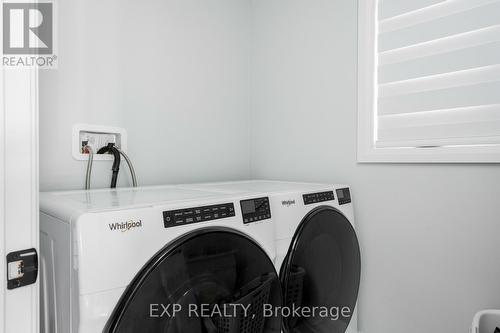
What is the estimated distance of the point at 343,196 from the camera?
137cm

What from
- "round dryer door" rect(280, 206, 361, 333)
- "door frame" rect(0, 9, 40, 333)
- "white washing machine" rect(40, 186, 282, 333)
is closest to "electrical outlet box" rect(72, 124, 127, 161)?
"white washing machine" rect(40, 186, 282, 333)

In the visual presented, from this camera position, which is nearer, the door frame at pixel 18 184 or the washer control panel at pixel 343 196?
the door frame at pixel 18 184

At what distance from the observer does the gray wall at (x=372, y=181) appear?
1.17 metres

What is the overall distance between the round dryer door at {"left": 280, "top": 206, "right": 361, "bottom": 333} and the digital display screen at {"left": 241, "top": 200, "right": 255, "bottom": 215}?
0.22 m

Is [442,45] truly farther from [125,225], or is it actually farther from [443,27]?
[125,225]

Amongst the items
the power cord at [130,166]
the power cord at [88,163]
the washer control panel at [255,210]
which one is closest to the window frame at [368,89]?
the washer control panel at [255,210]

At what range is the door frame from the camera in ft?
2.02

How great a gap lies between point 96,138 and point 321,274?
1.03 metres

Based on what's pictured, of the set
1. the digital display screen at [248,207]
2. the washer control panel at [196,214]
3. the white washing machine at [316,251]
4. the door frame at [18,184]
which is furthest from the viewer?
the white washing machine at [316,251]

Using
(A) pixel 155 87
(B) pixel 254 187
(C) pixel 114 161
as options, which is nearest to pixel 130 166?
(C) pixel 114 161

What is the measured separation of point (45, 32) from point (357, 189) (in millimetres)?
1408

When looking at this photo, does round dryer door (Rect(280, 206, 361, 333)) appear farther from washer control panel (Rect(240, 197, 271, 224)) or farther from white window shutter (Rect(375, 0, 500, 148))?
white window shutter (Rect(375, 0, 500, 148))

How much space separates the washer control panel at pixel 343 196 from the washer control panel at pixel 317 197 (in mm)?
54

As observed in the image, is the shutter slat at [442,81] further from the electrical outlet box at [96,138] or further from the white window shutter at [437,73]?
the electrical outlet box at [96,138]
